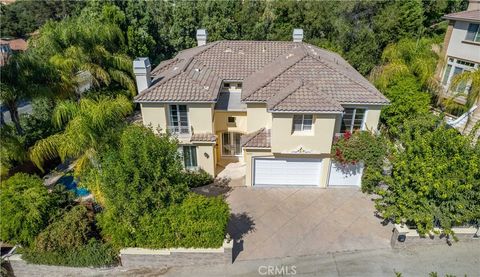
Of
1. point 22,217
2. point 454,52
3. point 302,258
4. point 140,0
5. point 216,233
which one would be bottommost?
point 302,258

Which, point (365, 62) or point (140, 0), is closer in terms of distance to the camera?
point (365, 62)

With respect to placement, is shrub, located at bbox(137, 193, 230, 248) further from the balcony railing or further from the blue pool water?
the blue pool water

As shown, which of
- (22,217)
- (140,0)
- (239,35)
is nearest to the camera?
(22,217)

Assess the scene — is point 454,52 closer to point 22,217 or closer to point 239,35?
point 239,35

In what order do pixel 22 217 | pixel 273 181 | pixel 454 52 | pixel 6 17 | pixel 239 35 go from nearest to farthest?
pixel 22 217
pixel 273 181
pixel 454 52
pixel 239 35
pixel 6 17

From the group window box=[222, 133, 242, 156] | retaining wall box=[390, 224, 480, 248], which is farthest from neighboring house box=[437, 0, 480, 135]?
window box=[222, 133, 242, 156]

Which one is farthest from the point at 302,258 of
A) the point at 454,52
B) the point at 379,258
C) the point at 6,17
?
the point at 6,17

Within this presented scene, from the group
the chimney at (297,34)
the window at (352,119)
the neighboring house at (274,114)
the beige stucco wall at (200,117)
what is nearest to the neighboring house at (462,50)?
the window at (352,119)
